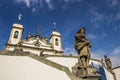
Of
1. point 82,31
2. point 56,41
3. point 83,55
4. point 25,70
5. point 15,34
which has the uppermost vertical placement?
point 15,34

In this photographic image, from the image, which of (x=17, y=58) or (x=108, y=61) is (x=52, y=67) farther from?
(x=108, y=61)

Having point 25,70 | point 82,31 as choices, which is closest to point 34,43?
point 82,31

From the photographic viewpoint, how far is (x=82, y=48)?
6.83 meters

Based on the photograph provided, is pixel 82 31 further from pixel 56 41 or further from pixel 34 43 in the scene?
pixel 56 41

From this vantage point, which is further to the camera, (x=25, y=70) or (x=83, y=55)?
(x=83, y=55)

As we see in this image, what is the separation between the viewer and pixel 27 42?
29.8m

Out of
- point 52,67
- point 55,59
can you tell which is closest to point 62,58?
point 55,59

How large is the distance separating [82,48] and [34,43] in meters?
24.7

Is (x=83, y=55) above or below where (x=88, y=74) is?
above

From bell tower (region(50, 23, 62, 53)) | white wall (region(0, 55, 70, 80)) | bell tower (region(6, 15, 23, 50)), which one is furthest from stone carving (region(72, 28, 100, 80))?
bell tower (region(50, 23, 62, 53))

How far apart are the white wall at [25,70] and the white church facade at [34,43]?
843 inches

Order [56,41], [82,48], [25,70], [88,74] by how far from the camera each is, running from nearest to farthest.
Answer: [25,70] → [88,74] → [82,48] → [56,41]

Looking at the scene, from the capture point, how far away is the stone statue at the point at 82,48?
6637 millimetres

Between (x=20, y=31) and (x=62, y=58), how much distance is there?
19.6 m
